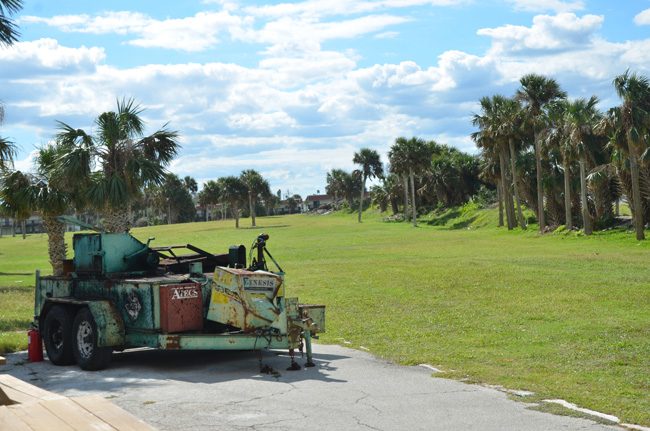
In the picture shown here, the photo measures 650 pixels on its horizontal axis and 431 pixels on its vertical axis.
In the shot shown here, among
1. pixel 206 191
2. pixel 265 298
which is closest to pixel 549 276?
A: pixel 265 298

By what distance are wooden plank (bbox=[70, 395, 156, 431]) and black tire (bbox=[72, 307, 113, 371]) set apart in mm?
5542

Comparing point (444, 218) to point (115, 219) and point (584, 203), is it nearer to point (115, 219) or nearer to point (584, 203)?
point (584, 203)

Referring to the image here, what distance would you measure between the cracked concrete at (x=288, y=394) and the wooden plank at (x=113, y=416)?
2.20m

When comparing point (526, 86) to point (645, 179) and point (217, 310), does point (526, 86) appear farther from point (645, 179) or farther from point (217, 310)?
point (217, 310)

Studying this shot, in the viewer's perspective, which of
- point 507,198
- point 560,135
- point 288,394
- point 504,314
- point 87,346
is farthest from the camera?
point 507,198

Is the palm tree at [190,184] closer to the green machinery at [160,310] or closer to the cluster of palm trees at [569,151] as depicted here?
the cluster of palm trees at [569,151]

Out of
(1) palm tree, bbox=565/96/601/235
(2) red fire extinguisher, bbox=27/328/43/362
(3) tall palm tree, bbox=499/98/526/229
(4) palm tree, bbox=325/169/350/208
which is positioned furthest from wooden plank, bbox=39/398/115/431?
(4) palm tree, bbox=325/169/350/208

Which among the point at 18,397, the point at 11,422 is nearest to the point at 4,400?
the point at 18,397

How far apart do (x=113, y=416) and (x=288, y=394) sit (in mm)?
4228

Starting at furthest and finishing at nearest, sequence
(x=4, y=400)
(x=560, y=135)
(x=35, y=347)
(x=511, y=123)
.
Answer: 1. (x=511, y=123)
2. (x=560, y=135)
3. (x=35, y=347)
4. (x=4, y=400)

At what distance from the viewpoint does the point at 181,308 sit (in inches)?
457

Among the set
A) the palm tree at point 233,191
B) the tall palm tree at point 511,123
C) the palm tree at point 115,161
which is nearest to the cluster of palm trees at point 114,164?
the palm tree at point 115,161

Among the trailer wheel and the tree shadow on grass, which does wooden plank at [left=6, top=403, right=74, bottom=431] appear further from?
the tree shadow on grass

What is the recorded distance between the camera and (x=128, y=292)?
11953 mm
